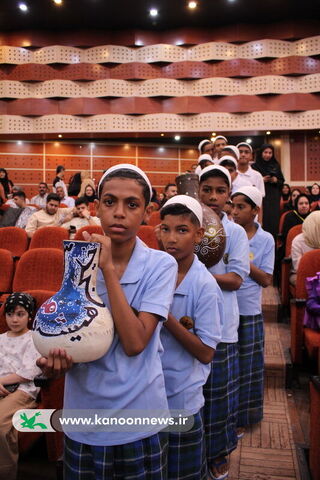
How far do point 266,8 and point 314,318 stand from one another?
30.0ft

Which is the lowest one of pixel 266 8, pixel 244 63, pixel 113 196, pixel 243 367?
pixel 243 367

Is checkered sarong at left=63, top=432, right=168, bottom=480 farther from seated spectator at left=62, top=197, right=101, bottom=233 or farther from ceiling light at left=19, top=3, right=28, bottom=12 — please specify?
ceiling light at left=19, top=3, right=28, bottom=12

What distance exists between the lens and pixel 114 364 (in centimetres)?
85

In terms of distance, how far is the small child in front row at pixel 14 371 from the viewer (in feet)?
5.43

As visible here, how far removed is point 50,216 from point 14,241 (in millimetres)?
826

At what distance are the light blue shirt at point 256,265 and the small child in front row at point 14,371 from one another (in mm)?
1017

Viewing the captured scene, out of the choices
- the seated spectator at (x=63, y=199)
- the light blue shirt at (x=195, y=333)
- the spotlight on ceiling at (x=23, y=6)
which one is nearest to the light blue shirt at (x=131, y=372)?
the light blue shirt at (x=195, y=333)

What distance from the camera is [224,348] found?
5.41ft

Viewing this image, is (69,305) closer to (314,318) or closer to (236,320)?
(236,320)

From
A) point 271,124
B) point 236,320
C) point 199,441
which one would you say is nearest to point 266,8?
point 271,124

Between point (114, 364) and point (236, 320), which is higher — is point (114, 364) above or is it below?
above

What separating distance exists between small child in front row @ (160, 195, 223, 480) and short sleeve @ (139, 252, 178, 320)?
0.69ft

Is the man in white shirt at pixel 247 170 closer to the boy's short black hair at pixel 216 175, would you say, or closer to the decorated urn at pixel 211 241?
the boy's short black hair at pixel 216 175

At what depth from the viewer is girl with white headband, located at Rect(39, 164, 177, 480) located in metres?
0.83
